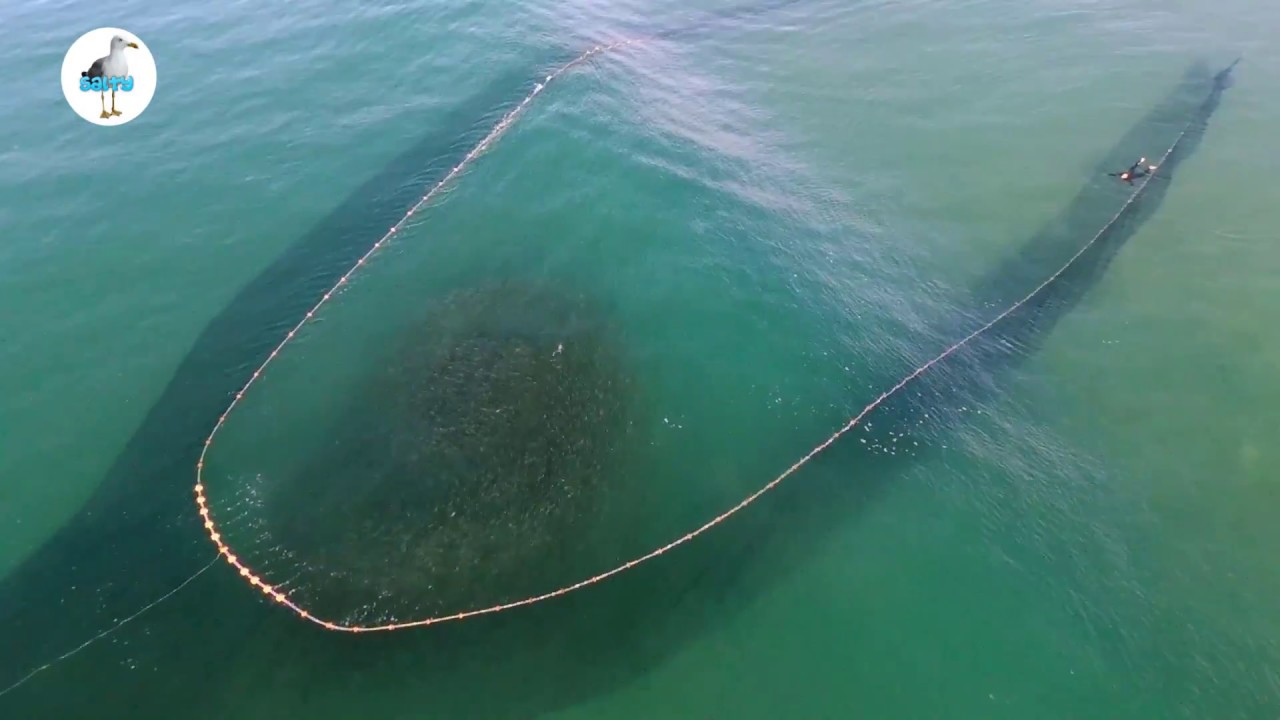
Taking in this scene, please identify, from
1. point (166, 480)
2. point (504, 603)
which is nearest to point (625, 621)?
point (504, 603)

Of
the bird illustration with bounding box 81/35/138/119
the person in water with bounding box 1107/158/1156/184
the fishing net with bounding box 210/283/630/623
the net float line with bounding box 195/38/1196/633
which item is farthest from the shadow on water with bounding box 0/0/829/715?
the person in water with bounding box 1107/158/1156/184

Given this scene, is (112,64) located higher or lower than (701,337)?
higher

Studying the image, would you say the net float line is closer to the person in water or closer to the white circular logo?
the person in water

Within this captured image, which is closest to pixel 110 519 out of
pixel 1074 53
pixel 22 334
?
pixel 22 334

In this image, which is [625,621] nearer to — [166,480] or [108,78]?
[166,480]

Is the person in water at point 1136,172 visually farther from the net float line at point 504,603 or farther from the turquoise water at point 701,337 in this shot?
the turquoise water at point 701,337

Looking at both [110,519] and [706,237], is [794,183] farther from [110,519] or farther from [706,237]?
[110,519]

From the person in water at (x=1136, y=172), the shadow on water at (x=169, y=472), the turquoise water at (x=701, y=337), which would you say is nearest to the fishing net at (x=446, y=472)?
the turquoise water at (x=701, y=337)
